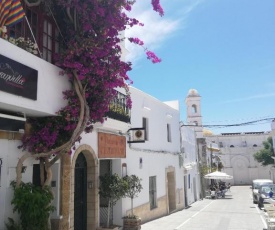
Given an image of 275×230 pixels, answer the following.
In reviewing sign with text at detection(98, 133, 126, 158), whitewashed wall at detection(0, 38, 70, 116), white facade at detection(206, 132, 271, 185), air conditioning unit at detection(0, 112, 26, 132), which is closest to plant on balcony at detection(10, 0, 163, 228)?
whitewashed wall at detection(0, 38, 70, 116)

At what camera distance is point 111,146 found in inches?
453

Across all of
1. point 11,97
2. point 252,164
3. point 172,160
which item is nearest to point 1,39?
point 11,97

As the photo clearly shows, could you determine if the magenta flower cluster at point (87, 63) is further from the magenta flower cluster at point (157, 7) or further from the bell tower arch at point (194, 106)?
the bell tower arch at point (194, 106)

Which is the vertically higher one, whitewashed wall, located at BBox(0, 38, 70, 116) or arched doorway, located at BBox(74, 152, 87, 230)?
whitewashed wall, located at BBox(0, 38, 70, 116)

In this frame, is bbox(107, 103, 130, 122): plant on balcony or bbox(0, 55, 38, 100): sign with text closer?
bbox(0, 55, 38, 100): sign with text

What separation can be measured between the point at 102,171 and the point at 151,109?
16.9 feet

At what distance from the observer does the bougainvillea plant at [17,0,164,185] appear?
7.27 m

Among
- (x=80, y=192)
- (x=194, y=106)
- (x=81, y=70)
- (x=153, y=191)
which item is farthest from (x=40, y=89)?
(x=194, y=106)

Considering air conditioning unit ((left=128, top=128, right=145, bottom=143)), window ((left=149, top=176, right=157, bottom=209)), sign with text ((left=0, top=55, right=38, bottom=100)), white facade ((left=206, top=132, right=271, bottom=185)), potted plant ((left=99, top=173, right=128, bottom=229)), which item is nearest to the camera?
sign with text ((left=0, top=55, right=38, bottom=100))

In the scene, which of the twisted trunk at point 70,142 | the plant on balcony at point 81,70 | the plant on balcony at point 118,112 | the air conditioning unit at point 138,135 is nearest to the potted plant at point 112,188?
the plant on balcony at point 118,112

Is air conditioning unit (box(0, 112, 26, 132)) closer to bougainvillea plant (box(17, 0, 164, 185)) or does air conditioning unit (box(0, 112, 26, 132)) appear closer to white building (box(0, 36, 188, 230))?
white building (box(0, 36, 188, 230))

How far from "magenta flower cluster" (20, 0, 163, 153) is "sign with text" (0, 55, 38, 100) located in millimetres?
1003

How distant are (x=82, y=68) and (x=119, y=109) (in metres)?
3.80

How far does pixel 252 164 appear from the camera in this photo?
56.6 m
